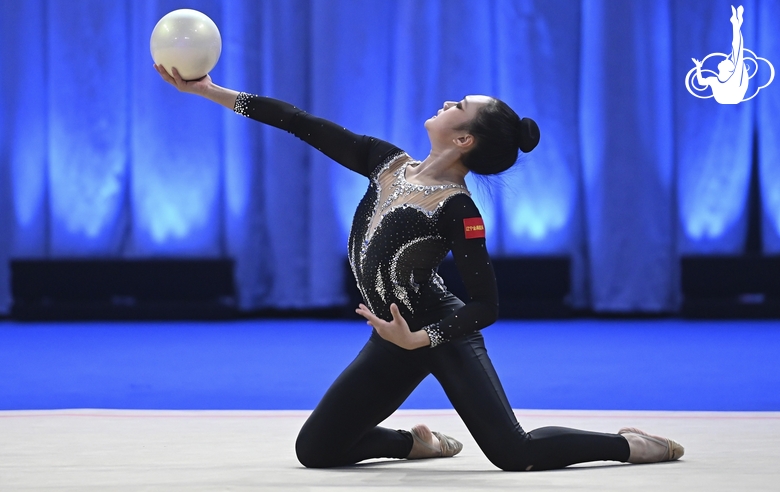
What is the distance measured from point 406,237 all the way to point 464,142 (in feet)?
1.01

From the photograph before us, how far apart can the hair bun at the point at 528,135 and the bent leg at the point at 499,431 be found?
0.56 meters

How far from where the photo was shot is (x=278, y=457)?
2.83 meters

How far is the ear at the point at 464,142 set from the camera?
2.64 meters

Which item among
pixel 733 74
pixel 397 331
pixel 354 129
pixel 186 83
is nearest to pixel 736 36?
pixel 733 74

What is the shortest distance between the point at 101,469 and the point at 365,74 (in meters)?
5.12

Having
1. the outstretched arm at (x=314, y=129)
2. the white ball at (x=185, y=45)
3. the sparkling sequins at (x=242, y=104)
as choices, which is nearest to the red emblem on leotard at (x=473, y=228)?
the outstretched arm at (x=314, y=129)

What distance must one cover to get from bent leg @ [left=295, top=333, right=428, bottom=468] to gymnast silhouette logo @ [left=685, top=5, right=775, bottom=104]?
5.25 metres

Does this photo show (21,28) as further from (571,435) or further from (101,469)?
(571,435)

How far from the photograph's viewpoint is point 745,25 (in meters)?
7.10

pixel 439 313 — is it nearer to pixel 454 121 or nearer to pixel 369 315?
pixel 369 315

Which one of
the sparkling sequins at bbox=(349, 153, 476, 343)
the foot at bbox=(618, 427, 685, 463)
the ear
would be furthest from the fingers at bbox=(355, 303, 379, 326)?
the foot at bbox=(618, 427, 685, 463)

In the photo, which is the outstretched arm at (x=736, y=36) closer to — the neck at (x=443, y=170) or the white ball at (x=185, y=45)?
the neck at (x=443, y=170)

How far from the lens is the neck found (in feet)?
8.79

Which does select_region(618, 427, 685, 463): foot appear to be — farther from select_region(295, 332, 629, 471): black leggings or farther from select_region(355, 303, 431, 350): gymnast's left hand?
select_region(355, 303, 431, 350): gymnast's left hand
